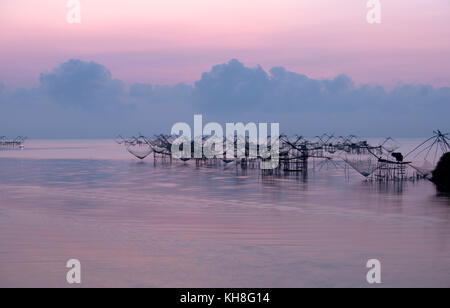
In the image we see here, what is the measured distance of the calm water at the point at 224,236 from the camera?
6.78 meters

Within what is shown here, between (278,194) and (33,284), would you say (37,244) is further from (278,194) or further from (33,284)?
(278,194)

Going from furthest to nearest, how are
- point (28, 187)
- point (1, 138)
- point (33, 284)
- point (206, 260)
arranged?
point (1, 138), point (28, 187), point (206, 260), point (33, 284)

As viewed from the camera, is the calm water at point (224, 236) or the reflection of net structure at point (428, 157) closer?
the calm water at point (224, 236)

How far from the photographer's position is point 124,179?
21.3 meters

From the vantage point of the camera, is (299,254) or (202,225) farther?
(202,225)

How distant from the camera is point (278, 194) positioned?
1594 cm

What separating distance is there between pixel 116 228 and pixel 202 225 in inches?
69.5

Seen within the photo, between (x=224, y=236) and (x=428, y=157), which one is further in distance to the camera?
(x=428, y=157)

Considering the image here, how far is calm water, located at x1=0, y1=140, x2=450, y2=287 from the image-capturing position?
267 inches

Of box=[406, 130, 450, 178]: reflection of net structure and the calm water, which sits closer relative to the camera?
the calm water

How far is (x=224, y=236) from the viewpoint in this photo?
922cm
